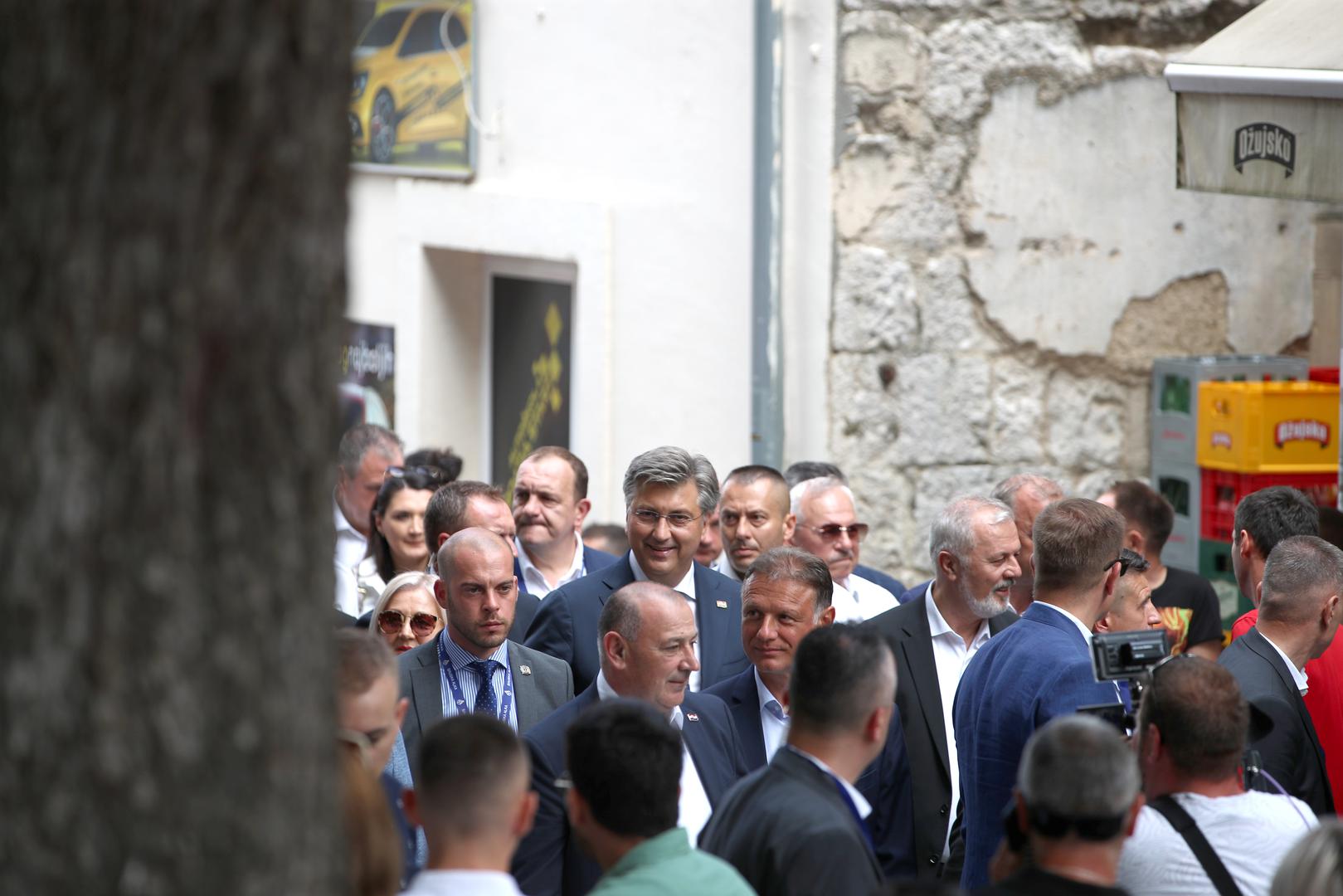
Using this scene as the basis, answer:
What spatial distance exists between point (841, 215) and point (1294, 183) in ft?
9.00

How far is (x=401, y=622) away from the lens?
5.32m

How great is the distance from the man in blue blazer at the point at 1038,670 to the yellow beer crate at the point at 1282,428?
2829 millimetres

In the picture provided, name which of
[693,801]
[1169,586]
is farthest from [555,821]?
[1169,586]

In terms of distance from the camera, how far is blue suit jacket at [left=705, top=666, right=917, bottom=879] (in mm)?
4785

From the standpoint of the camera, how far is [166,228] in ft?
5.78

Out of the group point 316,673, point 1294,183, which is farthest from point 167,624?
point 1294,183

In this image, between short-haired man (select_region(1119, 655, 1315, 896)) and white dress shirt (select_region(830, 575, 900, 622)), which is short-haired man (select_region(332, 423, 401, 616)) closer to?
white dress shirt (select_region(830, 575, 900, 622))

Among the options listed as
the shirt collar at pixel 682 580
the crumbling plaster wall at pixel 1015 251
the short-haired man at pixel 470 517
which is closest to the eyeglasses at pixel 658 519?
the shirt collar at pixel 682 580

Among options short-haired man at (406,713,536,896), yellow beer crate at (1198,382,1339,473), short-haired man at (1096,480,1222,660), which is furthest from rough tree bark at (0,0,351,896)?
yellow beer crate at (1198,382,1339,473)

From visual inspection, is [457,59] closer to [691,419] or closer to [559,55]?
[559,55]

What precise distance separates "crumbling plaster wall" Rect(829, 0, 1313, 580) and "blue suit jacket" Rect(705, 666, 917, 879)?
3449 mm

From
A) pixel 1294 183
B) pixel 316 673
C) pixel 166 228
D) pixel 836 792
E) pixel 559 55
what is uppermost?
pixel 559 55

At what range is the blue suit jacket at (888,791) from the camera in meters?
4.79

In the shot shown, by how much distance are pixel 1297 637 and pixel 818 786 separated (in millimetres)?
2064
